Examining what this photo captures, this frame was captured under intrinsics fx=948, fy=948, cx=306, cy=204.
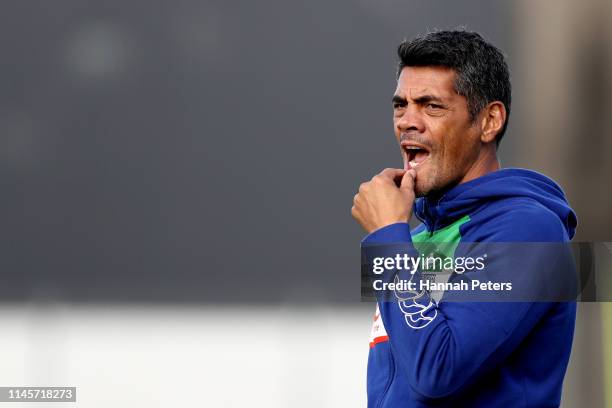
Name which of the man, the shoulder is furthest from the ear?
the shoulder

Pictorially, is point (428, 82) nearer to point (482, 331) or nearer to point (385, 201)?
point (385, 201)

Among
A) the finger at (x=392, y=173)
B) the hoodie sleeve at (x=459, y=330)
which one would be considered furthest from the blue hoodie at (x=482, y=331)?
the finger at (x=392, y=173)

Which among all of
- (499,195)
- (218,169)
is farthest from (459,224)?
(218,169)

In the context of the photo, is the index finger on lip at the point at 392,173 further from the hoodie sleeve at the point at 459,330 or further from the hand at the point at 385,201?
the hoodie sleeve at the point at 459,330

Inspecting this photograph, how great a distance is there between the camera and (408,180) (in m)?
1.84

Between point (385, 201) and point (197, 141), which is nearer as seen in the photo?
point (385, 201)

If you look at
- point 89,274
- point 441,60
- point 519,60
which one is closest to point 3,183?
point 89,274

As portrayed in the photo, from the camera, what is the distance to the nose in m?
1.85

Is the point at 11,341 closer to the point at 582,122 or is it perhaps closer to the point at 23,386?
the point at 23,386

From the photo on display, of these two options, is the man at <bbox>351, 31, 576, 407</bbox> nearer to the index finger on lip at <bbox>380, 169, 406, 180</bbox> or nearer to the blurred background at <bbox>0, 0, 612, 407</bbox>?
the index finger on lip at <bbox>380, 169, 406, 180</bbox>

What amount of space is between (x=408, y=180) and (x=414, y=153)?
0.22 ft

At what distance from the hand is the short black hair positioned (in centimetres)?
20

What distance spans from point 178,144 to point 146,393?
3.63ft

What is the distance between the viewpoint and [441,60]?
187 centimetres
